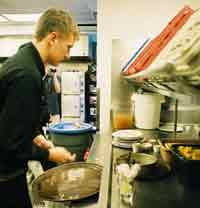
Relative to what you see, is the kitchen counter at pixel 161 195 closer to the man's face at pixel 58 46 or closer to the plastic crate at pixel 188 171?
the plastic crate at pixel 188 171

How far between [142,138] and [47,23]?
944mm

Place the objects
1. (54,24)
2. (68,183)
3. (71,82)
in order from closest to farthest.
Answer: (68,183)
(54,24)
(71,82)

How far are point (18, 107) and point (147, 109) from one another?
0.88 meters

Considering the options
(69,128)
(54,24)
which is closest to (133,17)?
(54,24)

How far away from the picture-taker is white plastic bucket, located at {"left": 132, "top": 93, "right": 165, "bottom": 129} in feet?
5.85

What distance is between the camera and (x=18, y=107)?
139cm

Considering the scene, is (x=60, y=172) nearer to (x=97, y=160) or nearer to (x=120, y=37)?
(x=97, y=160)

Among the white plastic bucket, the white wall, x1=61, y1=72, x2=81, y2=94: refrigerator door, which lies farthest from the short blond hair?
x1=61, y1=72, x2=81, y2=94: refrigerator door

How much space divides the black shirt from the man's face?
0.77 feet

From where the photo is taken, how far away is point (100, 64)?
2.68m

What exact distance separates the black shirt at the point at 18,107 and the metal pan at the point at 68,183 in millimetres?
231

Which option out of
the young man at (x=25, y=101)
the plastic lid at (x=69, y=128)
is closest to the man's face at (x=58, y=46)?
the young man at (x=25, y=101)

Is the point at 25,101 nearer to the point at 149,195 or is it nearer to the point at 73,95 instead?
the point at 149,195

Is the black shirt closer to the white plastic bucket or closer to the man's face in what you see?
the man's face
